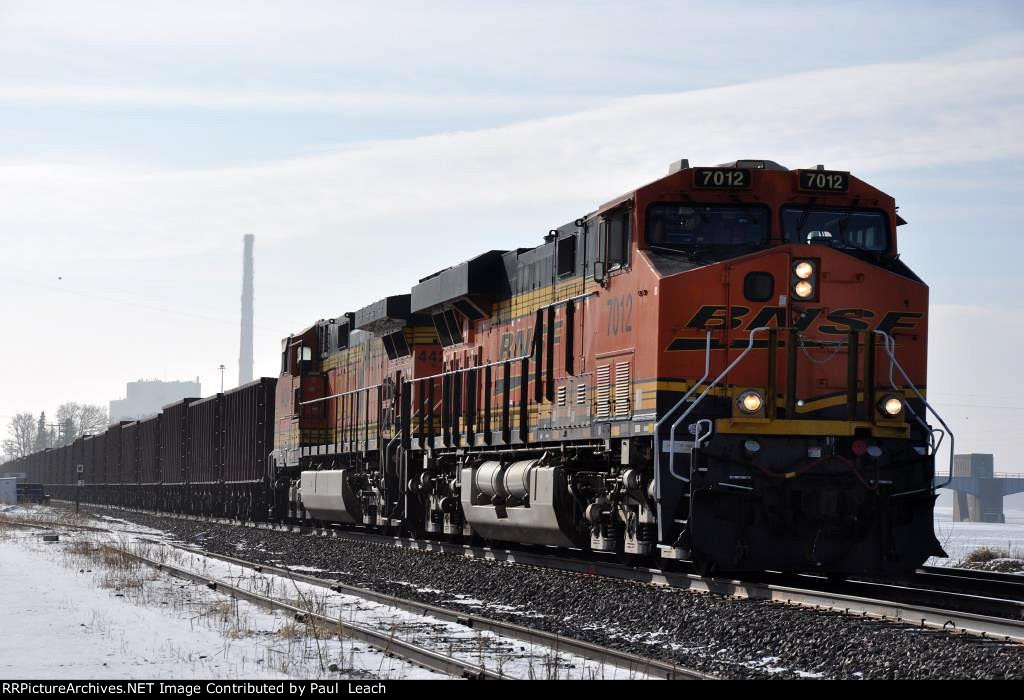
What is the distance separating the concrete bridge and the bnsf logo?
233ft

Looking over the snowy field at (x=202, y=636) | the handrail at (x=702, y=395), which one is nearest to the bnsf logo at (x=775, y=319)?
the handrail at (x=702, y=395)

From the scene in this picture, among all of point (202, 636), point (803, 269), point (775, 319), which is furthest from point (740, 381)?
point (202, 636)

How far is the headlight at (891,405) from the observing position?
13164mm

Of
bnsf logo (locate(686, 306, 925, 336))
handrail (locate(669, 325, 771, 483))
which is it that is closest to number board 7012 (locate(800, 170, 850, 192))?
bnsf logo (locate(686, 306, 925, 336))

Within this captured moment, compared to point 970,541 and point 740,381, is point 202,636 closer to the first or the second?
point 740,381

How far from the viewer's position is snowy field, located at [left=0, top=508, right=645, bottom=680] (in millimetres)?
8492

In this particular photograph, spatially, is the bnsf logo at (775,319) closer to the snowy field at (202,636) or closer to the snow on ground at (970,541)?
the snowy field at (202,636)

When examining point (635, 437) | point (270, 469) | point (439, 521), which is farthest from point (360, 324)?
point (635, 437)

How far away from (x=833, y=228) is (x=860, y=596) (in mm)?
3804

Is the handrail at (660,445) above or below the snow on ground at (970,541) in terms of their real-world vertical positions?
above

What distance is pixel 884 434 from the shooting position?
1318 cm

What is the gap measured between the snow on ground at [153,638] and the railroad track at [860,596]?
412 cm

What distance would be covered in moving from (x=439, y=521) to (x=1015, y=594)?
9.95 meters

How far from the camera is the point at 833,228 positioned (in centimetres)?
1380
